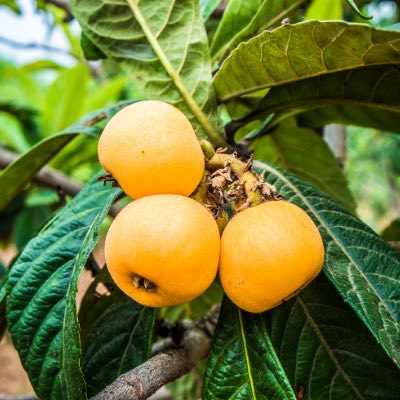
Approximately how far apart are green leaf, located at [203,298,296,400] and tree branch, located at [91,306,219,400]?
0.23 feet

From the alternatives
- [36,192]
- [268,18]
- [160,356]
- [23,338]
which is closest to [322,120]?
[268,18]

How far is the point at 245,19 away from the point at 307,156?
432 millimetres

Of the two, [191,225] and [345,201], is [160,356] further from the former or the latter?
[345,201]

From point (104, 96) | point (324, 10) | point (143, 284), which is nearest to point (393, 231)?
point (324, 10)

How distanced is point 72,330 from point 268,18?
2.41ft

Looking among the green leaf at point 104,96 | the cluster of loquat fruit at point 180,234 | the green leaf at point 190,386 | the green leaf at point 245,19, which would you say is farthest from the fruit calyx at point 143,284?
the green leaf at point 104,96

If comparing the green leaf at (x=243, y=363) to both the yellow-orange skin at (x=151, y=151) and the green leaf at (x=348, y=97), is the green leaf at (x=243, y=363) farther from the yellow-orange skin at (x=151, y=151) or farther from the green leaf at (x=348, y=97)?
the green leaf at (x=348, y=97)

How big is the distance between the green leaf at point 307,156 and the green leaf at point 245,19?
30cm

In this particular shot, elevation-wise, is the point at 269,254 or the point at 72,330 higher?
the point at 269,254

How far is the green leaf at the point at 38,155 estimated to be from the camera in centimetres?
105

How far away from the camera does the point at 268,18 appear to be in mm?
1061

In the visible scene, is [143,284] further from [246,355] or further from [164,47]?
[164,47]

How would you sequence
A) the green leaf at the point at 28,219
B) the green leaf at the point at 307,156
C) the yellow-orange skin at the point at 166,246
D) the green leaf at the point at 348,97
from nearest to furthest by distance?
the yellow-orange skin at the point at 166,246 → the green leaf at the point at 348,97 → the green leaf at the point at 307,156 → the green leaf at the point at 28,219

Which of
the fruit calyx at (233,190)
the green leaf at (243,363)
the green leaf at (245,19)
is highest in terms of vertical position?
the green leaf at (245,19)
